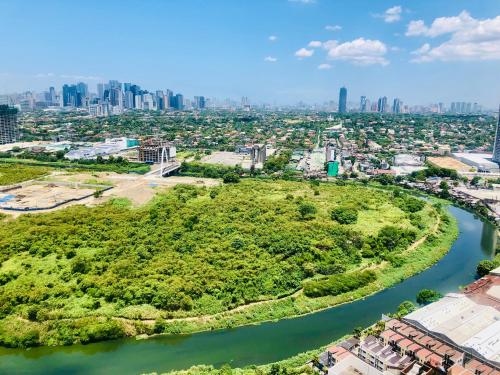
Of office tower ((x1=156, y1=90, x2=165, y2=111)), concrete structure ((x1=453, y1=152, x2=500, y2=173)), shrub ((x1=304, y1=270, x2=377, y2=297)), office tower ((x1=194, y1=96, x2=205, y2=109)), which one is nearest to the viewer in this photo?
shrub ((x1=304, y1=270, x2=377, y2=297))

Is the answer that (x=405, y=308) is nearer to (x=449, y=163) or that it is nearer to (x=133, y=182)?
(x=133, y=182)

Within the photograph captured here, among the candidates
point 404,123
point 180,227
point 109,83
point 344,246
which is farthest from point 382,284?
point 109,83

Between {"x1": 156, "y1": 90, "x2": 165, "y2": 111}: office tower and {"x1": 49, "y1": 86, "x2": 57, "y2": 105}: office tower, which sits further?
{"x1": 49, "y1": 86, "x2": 57, "y2": 105}: office tower

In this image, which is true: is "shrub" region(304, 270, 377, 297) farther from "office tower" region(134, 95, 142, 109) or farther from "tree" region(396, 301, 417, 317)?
"office tower" region(134, 95, 142, 109)

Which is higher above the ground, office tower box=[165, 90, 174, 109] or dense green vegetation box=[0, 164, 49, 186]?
office tower box=[165, 90, 174, 109]

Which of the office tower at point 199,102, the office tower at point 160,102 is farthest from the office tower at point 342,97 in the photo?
the office tower at point 160,102

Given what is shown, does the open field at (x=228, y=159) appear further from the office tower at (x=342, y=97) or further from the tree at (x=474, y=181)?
the office tower at (x=342, y=97)

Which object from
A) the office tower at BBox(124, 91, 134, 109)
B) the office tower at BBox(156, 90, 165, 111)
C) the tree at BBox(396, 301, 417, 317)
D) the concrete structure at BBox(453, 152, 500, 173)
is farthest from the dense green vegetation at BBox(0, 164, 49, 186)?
the office tower at BBox(156, 90, 165, 111)

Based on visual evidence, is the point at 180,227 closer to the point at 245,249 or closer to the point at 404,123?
the point at 245,249
